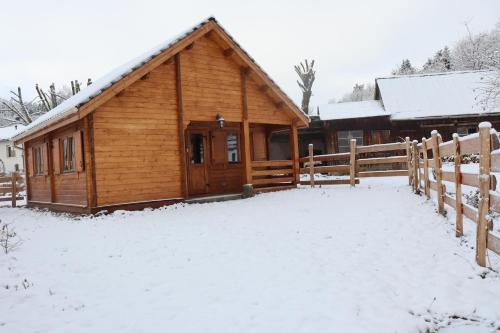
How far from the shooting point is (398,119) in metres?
23.3

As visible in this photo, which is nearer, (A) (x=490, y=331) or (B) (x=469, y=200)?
(A) (x=490, y=331)

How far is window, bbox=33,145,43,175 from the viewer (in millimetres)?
15921

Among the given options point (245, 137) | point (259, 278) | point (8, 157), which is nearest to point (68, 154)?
point (245, 137)

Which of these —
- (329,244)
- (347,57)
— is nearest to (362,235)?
(329,244)

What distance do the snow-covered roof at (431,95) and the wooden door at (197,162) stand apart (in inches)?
536

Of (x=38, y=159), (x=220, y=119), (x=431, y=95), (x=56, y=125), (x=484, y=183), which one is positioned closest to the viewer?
(x=484, y=183)

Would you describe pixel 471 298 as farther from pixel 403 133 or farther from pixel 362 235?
pixel 403 133

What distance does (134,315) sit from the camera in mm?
4223

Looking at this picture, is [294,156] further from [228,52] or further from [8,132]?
[8,132]

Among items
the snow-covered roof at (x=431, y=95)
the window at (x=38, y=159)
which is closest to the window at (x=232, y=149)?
the window at (x=38, y=159)

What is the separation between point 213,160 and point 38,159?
7.45 metres

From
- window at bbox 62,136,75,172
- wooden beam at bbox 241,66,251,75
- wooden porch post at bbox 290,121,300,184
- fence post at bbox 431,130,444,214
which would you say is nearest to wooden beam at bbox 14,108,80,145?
window at bbox 62,136,75,172

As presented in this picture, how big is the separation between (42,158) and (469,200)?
14.9 meters

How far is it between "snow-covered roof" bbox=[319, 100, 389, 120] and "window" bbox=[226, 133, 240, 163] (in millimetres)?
9413
